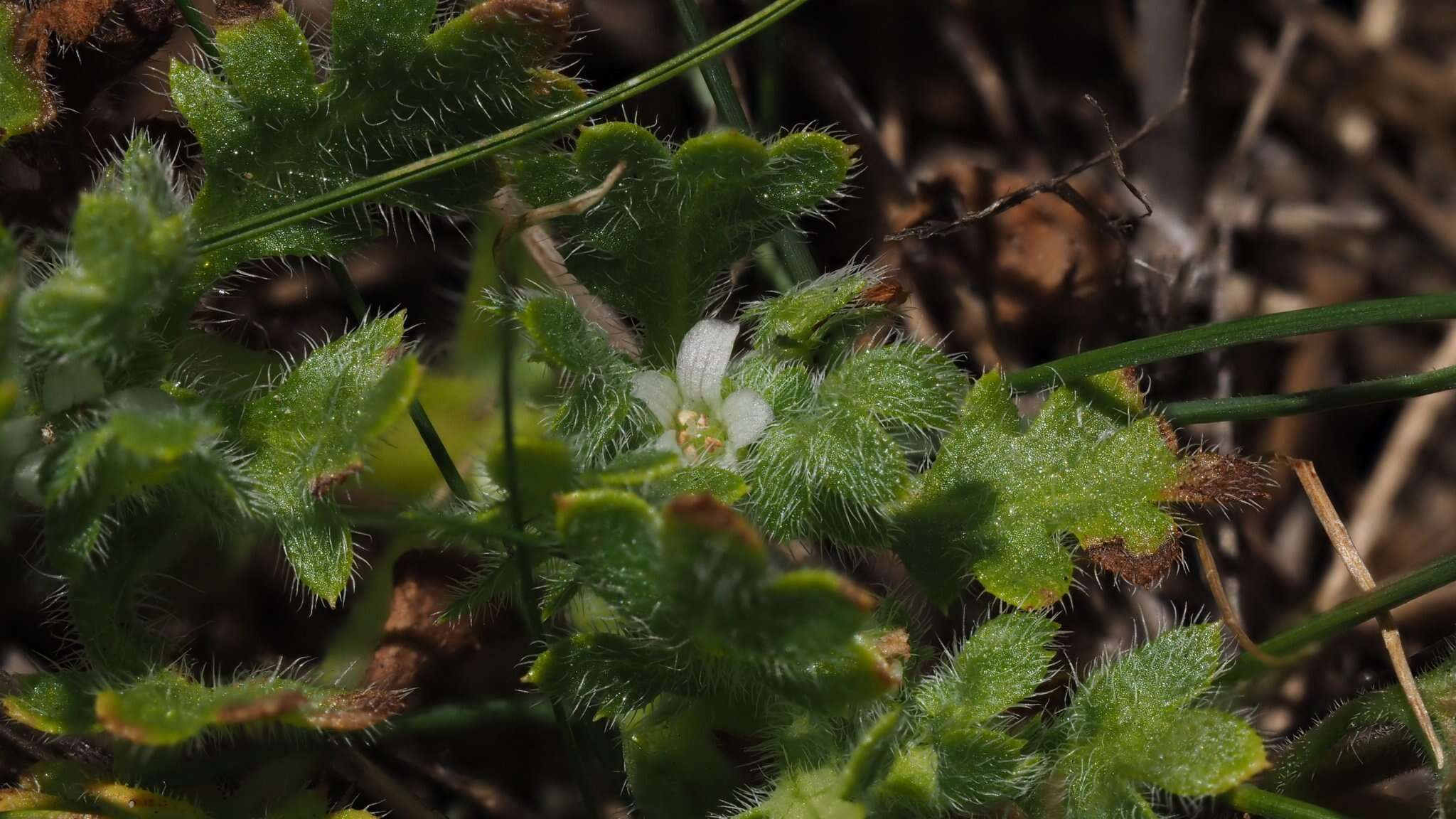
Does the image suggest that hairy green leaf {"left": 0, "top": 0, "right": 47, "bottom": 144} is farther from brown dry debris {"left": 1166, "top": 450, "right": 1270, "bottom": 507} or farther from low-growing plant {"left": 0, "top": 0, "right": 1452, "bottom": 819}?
brown dry debris {"left": 1166, "top": 450, "right": 1270, "bottom": 507}

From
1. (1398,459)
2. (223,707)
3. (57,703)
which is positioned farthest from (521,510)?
(1398,459)

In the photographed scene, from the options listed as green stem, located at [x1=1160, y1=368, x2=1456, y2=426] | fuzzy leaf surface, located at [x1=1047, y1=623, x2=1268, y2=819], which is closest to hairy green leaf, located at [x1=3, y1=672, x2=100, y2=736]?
fuzzy leaf surface, located at [x1=1047, y1=623, x2=1268, y2=819]

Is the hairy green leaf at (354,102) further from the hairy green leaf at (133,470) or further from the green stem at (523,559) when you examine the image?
the hairy green leaf at (133,470)

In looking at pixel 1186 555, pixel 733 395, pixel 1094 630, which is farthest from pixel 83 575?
pixel 1186 555

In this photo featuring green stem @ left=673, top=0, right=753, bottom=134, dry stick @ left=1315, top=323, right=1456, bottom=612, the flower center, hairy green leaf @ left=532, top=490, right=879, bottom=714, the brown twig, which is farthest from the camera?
dry stick @ left=1315, top=323, right=1456, bottom=612

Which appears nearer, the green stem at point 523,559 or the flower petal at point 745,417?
the green stem at point 523,559

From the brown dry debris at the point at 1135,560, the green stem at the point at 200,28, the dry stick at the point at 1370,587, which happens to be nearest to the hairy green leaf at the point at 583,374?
the green stem at the point at 200,28

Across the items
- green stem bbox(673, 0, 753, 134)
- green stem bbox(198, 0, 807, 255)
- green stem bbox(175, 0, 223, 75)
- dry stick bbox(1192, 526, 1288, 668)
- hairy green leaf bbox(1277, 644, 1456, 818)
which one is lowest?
hairy green leaf bbox(1277, 644, 1456, 818)
